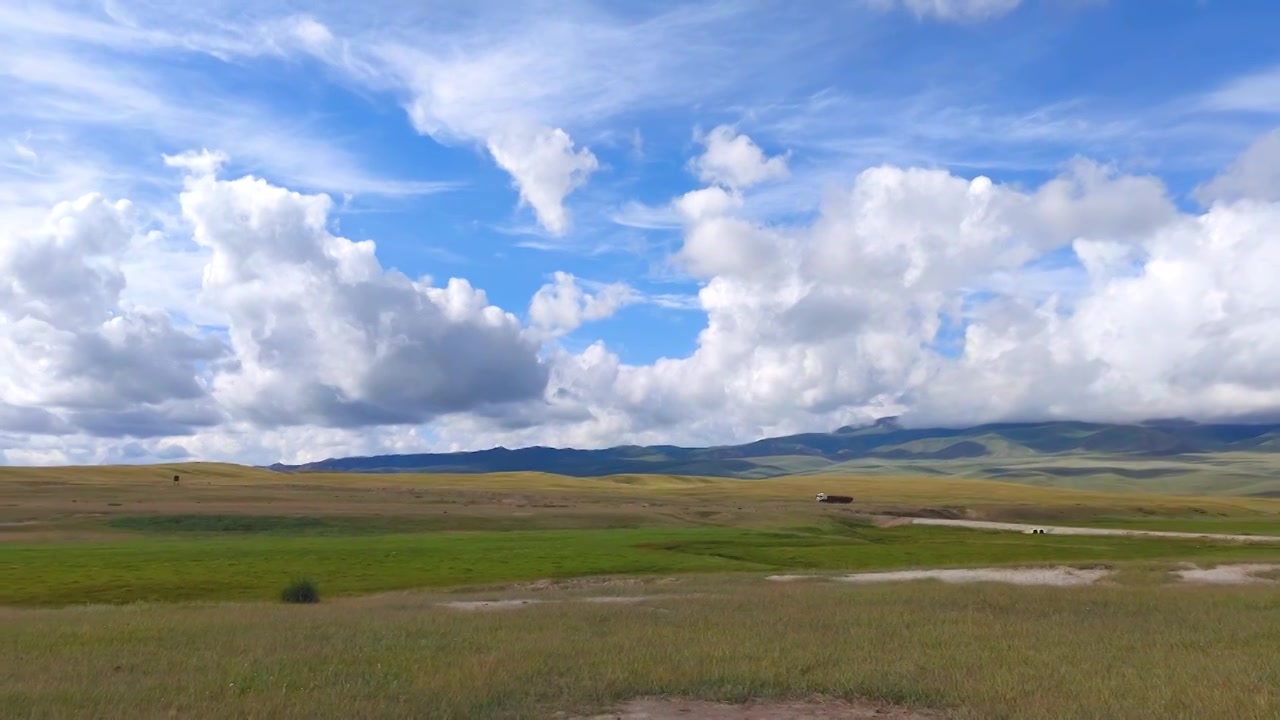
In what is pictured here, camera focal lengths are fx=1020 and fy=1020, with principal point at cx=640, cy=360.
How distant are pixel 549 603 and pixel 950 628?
14.3 meters

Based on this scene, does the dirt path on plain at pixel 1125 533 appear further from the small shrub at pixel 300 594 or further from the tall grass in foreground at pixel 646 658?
the small shrub at pixel 300 594

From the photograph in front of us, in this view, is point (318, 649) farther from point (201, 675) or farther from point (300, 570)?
point (300, 570)

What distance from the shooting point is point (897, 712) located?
16297 mm

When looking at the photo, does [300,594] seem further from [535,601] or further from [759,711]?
[759,711]

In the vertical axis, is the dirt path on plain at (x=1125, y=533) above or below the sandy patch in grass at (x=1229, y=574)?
below

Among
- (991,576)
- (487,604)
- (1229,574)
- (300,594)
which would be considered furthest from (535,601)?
(1229,574)

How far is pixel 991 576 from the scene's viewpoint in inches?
1874

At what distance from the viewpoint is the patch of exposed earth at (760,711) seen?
1591 centimetres

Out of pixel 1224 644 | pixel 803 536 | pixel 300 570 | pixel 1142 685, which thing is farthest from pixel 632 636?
pixel 803 536

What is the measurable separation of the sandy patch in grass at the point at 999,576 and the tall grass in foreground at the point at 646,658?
10930mm

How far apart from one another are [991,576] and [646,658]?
104 ft

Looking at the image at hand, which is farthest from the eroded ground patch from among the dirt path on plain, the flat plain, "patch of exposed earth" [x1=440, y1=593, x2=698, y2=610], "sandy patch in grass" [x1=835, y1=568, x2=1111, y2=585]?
the dirt path on plain

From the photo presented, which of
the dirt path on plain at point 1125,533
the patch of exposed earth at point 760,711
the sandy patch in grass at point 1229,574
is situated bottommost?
the dirt path on plain at point 1125,533

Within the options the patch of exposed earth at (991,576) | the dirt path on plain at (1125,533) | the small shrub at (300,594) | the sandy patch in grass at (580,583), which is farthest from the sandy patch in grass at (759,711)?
the dirt path on plain at (1125,533)
